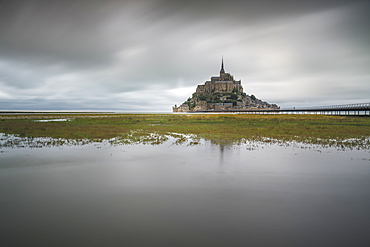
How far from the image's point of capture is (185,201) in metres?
7.36

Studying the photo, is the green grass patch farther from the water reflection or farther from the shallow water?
the shallow water

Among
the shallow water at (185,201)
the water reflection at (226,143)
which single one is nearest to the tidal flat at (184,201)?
the shallow water at (185,201)

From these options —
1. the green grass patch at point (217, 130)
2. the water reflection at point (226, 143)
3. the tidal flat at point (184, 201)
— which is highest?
the green grass patch at point (217, 130)

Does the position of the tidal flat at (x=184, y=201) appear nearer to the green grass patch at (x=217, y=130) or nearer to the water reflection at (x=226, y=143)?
the water reflection at (x=226, y=143)

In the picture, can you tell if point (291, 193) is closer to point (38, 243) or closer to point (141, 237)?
point (141, 237)

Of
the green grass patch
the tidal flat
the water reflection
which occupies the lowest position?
the tidal flat

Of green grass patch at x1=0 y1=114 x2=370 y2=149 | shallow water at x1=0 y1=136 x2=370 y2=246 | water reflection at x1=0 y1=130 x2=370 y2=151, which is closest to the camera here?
shallow water at x1=0 y1=136 x2=370 y2=246

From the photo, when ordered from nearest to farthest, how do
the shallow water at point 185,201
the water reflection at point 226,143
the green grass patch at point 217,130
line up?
the shallow water at point 185,201 < the water reflection at point 226,143 < the green grass patch at point 217,130

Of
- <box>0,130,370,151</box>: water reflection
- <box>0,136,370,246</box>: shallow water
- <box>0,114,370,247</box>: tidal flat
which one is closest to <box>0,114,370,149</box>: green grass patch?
<box>0,130,370,151</box>: water reflection

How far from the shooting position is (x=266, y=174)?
1030cm

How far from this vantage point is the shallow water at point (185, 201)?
5379 millimetres

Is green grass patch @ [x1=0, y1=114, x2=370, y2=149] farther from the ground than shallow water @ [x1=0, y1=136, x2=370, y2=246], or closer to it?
farther from the ground

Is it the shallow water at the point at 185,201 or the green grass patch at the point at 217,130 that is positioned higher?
the green grass patch at the point at 217,130

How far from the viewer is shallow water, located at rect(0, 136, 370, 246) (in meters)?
5.38
